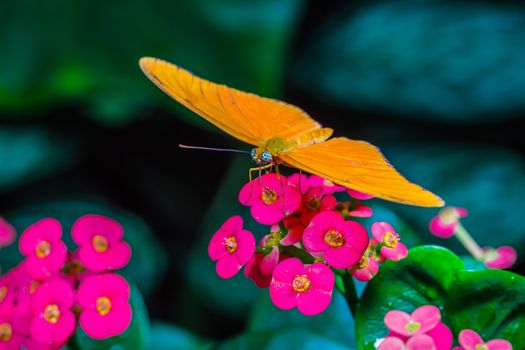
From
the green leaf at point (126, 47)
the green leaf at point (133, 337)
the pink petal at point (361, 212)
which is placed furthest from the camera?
the green leaf at point (126, 47)

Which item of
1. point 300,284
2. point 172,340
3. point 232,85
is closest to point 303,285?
point 300,284

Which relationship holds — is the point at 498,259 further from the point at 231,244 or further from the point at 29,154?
the point at 29,154

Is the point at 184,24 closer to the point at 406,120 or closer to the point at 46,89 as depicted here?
the point at 46,89

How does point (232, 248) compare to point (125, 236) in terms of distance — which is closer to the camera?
point (232, 248)

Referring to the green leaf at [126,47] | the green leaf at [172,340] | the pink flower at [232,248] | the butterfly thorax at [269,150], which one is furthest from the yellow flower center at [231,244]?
the green leaf at [126,47]

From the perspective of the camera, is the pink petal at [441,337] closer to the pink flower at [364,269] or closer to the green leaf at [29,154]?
the pink flower at [364,269]

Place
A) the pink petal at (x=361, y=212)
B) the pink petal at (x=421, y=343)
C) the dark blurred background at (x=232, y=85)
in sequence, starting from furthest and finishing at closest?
1. the dark blurred background at (x=232, y=85)
2. the pink petal at (x=361, y=212)
3. the pink petal at (x=421, y=343)
